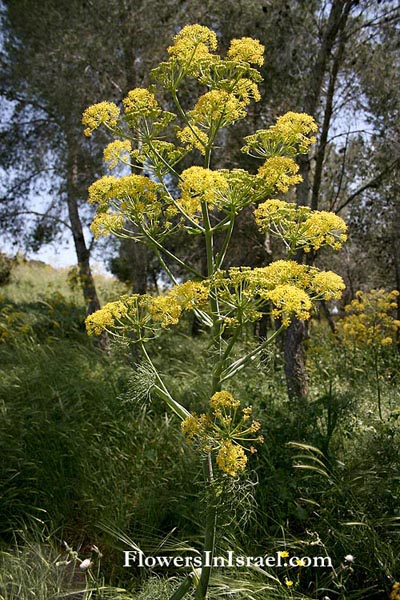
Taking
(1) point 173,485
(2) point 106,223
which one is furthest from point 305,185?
(2) point 106,223

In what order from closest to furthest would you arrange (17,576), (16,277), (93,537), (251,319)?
(251,319) → (17,576) → (93,537) → (16,277)

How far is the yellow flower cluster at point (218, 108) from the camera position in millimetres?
2285

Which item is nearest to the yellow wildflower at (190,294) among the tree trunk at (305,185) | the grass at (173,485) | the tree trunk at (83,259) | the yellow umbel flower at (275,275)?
the yellow umbel flower at (275,275)

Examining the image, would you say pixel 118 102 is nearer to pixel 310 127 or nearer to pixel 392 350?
pixel 392 350

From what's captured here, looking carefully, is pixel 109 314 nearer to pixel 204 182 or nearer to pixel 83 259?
pixel 204 182

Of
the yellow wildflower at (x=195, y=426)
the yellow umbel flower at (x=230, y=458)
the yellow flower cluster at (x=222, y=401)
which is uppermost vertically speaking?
the yellow flower cluster at (x=222, y=401)

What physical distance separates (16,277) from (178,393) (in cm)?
1056

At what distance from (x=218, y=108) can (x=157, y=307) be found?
81 cm

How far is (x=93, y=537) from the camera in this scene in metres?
4.01

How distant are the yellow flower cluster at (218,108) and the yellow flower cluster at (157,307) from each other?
0.66m

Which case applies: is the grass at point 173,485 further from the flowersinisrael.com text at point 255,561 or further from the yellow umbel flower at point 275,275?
the yellow umbel flower at point 275,275

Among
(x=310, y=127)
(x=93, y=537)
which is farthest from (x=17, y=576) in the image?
(x=310, y=127)

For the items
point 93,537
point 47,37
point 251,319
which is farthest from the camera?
point 47,37

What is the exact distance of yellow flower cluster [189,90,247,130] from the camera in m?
2.29
